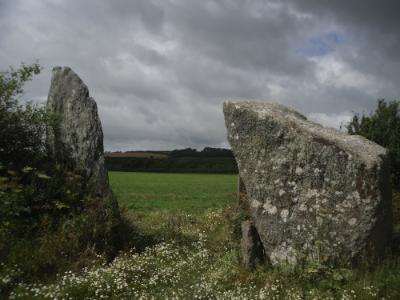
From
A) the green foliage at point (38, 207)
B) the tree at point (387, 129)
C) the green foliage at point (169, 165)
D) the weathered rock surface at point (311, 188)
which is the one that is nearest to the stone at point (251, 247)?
the weathered rock surface at point (311, 188)

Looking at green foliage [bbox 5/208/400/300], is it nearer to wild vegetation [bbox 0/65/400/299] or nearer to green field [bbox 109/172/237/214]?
wild vegetation [bbox 0/65/400/299]

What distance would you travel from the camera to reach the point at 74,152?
1317cm

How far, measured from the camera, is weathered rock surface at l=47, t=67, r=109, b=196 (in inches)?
514

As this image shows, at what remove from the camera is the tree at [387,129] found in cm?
1988

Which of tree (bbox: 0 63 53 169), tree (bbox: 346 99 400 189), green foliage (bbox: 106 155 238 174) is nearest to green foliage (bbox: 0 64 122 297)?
tree (bbox: 0 63 53 169)

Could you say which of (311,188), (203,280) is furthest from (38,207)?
(311,188)

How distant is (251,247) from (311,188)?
2.05 m

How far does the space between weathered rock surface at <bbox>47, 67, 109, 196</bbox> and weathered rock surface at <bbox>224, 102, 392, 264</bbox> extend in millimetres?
4326

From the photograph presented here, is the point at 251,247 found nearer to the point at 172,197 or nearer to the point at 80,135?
the point at 80,135

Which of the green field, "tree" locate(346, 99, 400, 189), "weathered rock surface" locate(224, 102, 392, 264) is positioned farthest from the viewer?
the green field

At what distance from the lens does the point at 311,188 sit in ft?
Result: 34.3

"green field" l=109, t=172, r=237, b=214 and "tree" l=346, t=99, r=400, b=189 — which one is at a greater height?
"tree" l=346, t=99, r=400, b=189

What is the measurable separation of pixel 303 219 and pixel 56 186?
6.65 metres

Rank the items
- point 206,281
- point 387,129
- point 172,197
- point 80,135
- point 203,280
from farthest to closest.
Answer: point 172,197
point 387,129
point 80,135
point 203,280
point 206,281
